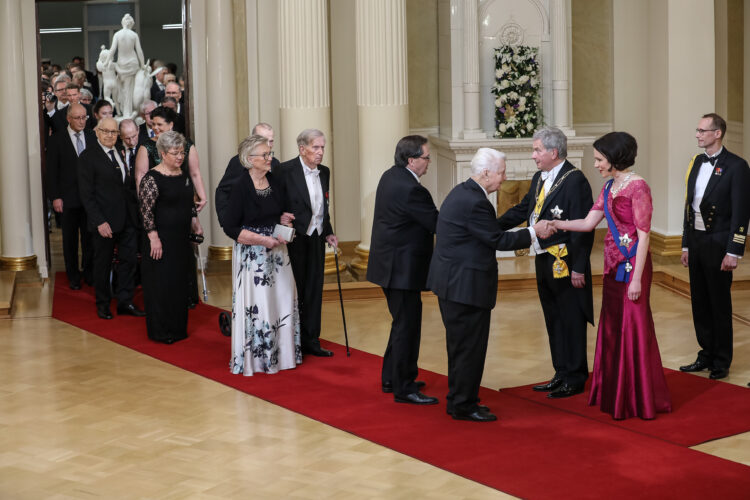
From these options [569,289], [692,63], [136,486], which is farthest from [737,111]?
[136,486]

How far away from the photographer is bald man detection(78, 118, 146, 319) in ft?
30.5

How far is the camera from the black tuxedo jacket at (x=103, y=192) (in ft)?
30.5

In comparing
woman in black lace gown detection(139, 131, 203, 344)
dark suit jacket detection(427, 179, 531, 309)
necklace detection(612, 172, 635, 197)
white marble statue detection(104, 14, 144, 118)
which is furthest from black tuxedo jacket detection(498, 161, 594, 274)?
white marble statue detection(104, 14, 144, 118)

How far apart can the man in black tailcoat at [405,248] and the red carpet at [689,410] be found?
731 mm

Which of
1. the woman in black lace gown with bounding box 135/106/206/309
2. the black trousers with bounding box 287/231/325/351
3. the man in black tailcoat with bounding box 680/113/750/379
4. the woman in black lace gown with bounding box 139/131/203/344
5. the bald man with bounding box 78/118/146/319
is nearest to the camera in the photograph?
the man in black tailcoat with bounding box 680/113/750/379

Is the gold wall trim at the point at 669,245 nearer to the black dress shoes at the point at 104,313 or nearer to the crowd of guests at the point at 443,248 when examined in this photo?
the crowd of guests at the point at 443,248

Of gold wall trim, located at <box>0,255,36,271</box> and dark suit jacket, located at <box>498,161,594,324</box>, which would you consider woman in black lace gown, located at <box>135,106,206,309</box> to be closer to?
gold wall trim, located at <box>0,255,36,271</box>

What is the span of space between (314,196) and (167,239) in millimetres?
1284

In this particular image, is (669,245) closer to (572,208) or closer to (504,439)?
(572,208)

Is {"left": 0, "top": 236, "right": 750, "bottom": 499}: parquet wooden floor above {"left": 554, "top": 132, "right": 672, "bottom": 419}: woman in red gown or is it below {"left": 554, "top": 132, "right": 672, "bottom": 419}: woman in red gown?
below

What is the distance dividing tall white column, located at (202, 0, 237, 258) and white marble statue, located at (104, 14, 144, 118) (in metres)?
1.78

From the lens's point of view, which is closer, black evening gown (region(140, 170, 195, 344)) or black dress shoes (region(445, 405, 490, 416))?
black dress shoes (region(445, 405, 490, 416))

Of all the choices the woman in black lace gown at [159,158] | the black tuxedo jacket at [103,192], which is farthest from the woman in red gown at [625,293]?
the black tuxedo jacket at [103,192]

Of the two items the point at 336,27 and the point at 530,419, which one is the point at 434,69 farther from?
the point at 530,419
